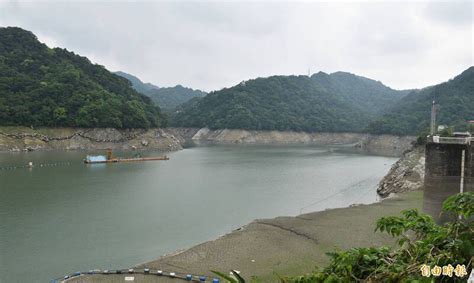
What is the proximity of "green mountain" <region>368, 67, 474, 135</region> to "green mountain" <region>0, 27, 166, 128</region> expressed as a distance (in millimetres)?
63300

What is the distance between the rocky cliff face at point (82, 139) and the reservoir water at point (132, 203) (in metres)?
10.0

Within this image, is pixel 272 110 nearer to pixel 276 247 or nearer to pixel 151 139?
pixel 151 139

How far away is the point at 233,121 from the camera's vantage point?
123750 millimetres

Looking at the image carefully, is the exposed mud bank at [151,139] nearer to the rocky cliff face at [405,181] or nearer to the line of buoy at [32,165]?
the line of buoy at [32,165]

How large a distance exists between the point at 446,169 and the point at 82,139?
234ft

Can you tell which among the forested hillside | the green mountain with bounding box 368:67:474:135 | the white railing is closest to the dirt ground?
the white railing

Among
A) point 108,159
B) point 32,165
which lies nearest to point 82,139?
point 108,159

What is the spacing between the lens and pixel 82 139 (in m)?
75.8

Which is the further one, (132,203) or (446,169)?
(132,203)

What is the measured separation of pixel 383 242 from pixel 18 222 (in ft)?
69.4

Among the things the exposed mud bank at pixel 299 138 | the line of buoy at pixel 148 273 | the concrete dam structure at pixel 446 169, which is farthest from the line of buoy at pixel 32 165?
the exposed mud bank at pixel 299 138

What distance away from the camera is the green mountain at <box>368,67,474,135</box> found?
315 feet

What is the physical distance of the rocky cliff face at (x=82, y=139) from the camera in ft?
215

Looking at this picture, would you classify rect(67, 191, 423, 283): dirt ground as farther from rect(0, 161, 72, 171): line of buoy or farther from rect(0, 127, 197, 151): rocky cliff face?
rect(0, 127, 197, 151): rocky cliff face
